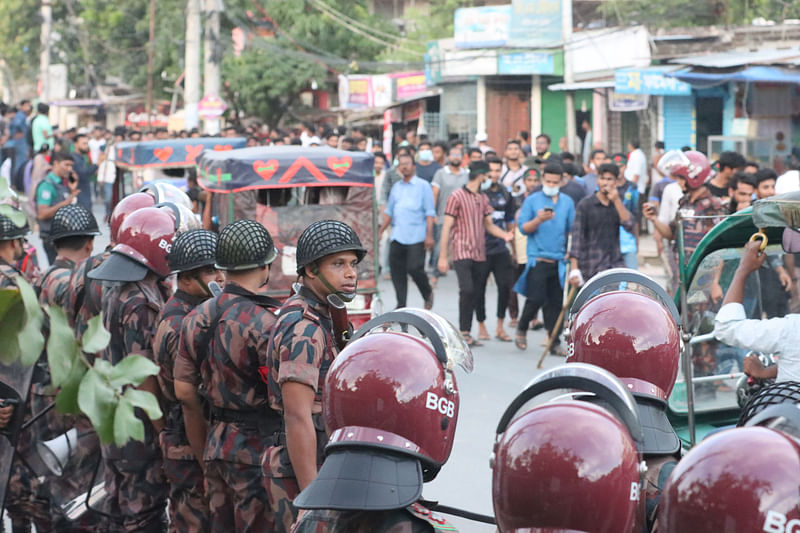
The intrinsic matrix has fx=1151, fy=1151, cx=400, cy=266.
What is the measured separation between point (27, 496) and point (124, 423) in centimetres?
470

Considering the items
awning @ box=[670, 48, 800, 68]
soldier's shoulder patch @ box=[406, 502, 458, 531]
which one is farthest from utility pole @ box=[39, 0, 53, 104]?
soldier's shoulder patch @ box=[406, 502, 458, 531]

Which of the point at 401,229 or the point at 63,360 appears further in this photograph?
the point at 401,229

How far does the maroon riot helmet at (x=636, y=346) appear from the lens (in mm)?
3500

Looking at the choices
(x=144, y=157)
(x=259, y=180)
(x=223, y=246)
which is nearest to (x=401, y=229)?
(x=259, y=180)

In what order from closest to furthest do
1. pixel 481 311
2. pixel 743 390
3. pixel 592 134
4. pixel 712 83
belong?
pixel 743 390 → pixel 481 311 → pixel 712 83 → pixel 592 134

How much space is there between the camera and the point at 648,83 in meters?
21.3

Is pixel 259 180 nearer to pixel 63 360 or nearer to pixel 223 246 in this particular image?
pixel 223 246

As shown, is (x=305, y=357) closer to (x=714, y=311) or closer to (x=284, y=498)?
(x=284, y=498)

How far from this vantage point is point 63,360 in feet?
5.41

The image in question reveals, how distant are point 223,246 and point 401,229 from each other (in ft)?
25.6

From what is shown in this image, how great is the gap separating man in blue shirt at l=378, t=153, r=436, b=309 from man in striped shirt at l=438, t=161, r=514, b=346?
0.70 m

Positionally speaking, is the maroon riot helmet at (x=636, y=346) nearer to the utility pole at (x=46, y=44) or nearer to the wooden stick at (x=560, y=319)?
the wooden stick at (x=560, y=319)

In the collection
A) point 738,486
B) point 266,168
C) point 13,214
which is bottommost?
point 738,486

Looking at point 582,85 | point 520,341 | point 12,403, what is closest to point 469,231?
point 520,341
